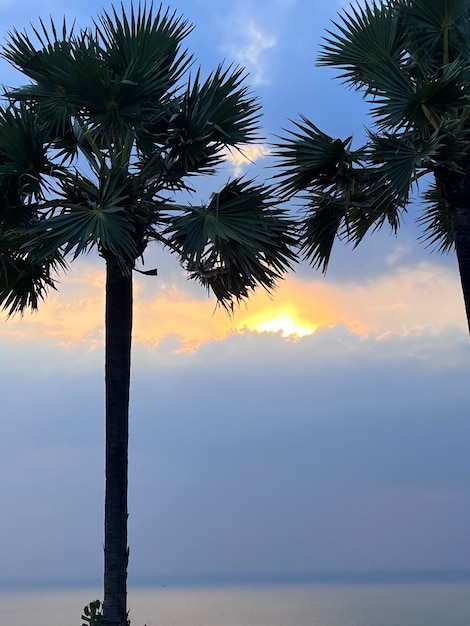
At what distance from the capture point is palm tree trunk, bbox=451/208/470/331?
12.2 metres

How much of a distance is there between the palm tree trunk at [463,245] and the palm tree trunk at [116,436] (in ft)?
16.4

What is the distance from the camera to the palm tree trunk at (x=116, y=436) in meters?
12.3

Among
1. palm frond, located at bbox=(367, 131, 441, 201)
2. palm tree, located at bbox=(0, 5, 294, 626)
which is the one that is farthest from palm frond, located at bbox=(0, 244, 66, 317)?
palm frond, located at bbox=(367, 131, 441, 201)

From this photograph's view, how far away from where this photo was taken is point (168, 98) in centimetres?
1343

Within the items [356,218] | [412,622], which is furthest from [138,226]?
[412,622]

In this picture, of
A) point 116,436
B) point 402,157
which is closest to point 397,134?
point 402,157

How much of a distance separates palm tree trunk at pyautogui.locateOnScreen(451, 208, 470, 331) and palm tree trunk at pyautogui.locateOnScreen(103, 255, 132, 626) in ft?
16.4

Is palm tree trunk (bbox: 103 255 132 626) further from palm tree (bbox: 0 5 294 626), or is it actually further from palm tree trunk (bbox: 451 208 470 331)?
palm tree trunk (bbox: 451 208 470 331)

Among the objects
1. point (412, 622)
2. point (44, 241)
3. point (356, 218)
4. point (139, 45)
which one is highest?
point (139, 45)

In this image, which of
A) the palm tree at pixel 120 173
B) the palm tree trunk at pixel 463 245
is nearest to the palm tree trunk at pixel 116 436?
the palm tree at pixel 120 173

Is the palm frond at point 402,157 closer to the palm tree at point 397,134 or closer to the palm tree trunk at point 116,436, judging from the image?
Answer: the palm tree at point 397,134

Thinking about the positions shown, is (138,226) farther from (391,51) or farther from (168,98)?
(391,51)

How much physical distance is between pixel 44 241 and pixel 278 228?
147 inches

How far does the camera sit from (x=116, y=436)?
12.9m
